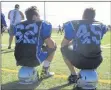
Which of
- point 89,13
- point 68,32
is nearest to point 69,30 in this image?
point 68,32

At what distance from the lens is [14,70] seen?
8.80 metres

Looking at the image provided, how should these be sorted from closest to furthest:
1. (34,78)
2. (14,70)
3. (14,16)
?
(34,78) < (14,70) < (14,16)

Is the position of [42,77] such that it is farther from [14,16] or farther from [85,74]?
[14,16]

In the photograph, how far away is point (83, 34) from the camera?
22.3ft

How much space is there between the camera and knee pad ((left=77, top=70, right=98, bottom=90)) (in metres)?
6.79

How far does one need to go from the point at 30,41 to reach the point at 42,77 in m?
0.95

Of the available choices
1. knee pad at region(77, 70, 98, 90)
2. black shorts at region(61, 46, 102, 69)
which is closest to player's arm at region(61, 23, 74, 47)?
black shorts at region(61, 46, 102, 69)

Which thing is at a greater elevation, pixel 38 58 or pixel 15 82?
pixel 38 58

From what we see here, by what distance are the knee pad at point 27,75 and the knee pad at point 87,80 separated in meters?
0.94

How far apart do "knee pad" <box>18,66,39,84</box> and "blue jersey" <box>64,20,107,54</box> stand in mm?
1016

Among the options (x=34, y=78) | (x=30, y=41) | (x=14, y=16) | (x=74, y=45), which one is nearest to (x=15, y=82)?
(x=34, y=78)

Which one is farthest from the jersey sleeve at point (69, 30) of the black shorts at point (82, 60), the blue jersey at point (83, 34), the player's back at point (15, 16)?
the player's back at point (15, 16)

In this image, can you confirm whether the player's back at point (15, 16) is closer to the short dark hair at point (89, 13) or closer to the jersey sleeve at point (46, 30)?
the jersey sleeve at point (46, 30)

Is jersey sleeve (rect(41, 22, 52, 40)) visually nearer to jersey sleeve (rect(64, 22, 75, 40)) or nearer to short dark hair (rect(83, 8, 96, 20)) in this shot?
jersey sleeve (rect(64, 22, 75, 40))
